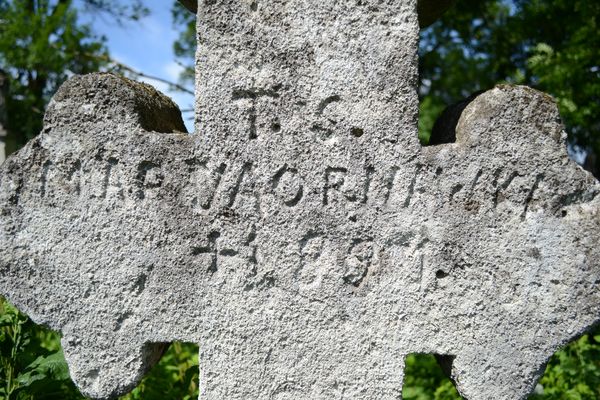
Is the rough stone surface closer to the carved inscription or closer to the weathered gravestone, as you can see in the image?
the weathered gravestone

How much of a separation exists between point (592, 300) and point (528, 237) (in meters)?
0.30

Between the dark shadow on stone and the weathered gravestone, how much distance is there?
147 millimetres

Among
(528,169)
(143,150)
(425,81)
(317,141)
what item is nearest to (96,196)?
(143,150)

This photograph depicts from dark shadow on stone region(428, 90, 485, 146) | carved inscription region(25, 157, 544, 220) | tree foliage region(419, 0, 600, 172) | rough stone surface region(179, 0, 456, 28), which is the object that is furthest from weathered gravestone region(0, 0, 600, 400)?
tree foliage region(419, 0, 600, 172)

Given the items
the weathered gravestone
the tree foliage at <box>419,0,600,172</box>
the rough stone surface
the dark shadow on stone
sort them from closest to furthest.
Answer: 1. the weathered gravestone
2. the dark shadow on stone
3. the rough stone surface
4. the tree foliage at <box>419,0,600,172</box>

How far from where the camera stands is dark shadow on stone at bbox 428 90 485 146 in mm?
2395

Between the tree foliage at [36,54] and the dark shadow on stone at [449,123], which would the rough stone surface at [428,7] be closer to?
the dark shadow on stone at [449,123]

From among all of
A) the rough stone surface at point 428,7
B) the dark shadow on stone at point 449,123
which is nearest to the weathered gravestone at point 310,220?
the dark shadow on stone at point 449,123

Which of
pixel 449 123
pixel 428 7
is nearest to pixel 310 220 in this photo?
pixel 449 123

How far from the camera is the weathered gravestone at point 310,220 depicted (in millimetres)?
2201

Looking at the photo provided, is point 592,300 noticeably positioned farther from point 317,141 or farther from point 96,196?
point 96,196

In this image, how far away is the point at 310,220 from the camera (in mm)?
2227

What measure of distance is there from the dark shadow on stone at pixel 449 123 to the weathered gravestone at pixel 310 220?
147mm

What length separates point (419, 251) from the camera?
2.23 meters
